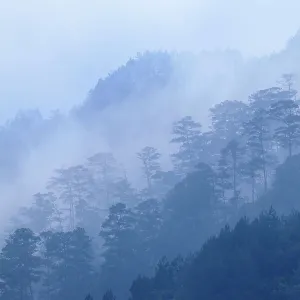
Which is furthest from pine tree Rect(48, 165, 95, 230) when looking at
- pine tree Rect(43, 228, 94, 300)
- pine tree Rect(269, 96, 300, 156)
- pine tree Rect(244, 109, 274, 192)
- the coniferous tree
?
pine tree Rect(269, 96, 300, 156)

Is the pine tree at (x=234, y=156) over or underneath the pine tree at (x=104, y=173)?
underneath

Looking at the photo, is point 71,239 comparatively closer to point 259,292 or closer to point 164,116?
point 259,292

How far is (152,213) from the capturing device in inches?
1980

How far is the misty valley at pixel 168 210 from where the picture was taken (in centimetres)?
3195

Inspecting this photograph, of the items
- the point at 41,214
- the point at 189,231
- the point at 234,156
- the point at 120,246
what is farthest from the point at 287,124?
the point at 41,214

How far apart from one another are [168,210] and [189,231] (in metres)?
3.17

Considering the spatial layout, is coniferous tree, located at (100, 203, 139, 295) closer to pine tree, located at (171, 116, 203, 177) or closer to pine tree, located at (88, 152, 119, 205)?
pine tree, located at (171, 116, 203, 177)

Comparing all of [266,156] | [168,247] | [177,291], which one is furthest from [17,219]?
[177,291]

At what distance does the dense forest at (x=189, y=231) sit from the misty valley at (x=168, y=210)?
0.28 feet

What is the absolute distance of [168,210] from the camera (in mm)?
51844

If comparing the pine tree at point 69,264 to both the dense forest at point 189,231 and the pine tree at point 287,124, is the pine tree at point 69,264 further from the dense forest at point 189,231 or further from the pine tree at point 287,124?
the pine tree at point 287,124

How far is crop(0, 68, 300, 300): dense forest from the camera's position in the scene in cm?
3116

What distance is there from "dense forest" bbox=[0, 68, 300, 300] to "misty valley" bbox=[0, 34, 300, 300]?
87mm

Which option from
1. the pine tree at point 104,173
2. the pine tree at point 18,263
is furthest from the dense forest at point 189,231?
the pine tree at point 104,173
